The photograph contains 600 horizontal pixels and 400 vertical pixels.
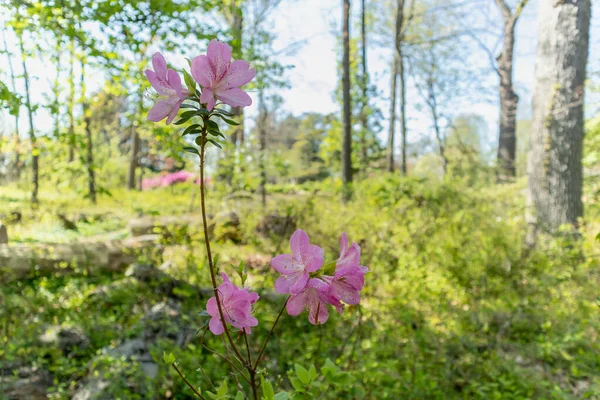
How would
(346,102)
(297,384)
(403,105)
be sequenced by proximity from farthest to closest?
1. (403,105)
2. (346,102)
3. (297,384)

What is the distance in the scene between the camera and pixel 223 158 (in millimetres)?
7363

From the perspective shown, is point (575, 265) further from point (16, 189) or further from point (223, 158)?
point (16, 189)

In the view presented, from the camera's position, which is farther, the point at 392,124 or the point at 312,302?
the point at 392,124

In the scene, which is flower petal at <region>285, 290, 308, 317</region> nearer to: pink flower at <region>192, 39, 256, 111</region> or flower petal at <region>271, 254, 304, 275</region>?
flower petal at <region>271, 254, 304, 275</region>

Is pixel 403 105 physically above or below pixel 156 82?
above

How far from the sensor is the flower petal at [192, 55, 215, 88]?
683 millimetres

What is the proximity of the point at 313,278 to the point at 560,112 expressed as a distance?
18.3 ft

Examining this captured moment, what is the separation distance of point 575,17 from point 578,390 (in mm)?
4381

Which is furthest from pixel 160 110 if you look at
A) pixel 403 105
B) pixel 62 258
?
pixel 403 105

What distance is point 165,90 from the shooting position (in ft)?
2.35

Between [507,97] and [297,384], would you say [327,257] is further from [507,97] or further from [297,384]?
[507,97]

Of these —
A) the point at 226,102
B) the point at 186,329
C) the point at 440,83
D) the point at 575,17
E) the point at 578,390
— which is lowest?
the point at 578,390

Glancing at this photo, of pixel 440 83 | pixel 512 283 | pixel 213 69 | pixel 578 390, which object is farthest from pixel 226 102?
pixel 440 83

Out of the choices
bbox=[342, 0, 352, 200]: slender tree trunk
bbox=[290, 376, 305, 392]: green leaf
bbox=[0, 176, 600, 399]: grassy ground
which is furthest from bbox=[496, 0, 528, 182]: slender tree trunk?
bbox=[290, 376, 305, 392]: green leaf
